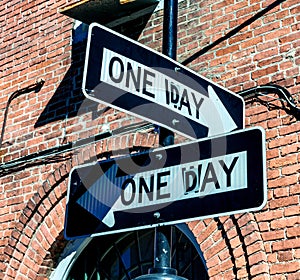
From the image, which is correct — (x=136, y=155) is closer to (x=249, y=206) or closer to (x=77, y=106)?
(x=249, y=206)

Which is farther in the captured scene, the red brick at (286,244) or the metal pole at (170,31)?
the red brick at (286,244)

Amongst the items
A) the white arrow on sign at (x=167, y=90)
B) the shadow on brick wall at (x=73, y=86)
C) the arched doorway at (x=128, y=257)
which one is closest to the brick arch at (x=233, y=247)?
the arched doorway at (x=128, y=257)

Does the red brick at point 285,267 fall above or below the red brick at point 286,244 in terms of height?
below

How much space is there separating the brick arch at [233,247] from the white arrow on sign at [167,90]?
140 cm

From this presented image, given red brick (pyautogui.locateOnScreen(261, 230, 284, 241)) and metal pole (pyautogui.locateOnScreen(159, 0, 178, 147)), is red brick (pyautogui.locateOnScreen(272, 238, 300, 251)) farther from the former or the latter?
metal pole (pyautogui.locateOnScreen(159, 0, 178, 147))

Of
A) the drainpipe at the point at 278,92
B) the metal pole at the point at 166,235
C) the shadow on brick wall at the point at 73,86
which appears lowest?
the metal pole at the point at 166,235

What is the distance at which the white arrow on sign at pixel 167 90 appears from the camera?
3.47 m

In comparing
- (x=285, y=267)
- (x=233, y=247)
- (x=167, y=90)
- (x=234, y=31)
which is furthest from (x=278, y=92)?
(x=167, y=90)

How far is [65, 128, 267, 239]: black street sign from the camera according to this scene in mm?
3270

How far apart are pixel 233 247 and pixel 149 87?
1886 millimetres

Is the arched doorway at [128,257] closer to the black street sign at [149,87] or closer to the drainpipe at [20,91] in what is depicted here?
the drainpipe at [20,91]

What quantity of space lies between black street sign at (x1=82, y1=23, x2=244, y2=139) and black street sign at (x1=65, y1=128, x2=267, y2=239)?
7.2 inches

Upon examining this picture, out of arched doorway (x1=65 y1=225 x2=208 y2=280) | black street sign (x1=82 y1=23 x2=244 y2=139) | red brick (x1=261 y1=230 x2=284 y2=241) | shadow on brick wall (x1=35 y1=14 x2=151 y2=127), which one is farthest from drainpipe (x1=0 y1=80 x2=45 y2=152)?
black street sign (x1=82 y1=23 x2=244 y2=139)

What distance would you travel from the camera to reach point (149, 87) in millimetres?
3520
